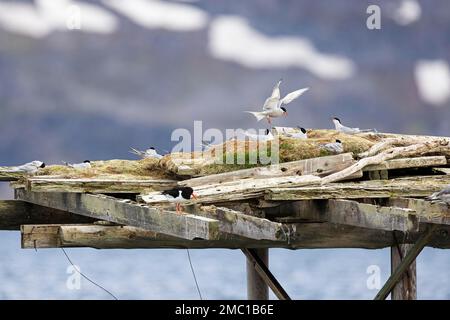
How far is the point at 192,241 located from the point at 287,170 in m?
1.66

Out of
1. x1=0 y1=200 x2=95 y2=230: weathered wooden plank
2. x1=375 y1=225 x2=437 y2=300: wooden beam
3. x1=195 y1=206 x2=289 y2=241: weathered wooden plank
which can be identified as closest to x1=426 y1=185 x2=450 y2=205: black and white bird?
x1=375 y1=225 x2=437 y2=300: wooden beam

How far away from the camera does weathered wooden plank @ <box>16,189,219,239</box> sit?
15.0m

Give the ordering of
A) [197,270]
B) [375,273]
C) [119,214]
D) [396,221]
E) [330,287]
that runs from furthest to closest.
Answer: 1. [197,270]
2. [330,287]
3. [375,273]
4. [119,214]
5. [396,221]

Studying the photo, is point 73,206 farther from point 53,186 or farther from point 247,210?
point 247,210

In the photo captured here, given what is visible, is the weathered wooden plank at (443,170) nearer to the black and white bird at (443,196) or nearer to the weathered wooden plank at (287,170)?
the weathered wooden plank at (287,170)

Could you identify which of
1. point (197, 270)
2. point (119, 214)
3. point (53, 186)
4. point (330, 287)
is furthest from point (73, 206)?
point (197, 270)

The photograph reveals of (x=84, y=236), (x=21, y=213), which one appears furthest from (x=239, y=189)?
(x=21, y=213)

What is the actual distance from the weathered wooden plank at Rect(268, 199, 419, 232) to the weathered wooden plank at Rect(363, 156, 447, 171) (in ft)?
4.53

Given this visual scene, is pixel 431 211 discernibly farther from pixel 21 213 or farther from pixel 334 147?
pixel 21 213

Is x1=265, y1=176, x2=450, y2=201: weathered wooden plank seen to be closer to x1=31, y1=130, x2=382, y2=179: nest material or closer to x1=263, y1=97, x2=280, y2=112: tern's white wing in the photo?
x1=31, y1=130, x2=382, y2=179: nest material

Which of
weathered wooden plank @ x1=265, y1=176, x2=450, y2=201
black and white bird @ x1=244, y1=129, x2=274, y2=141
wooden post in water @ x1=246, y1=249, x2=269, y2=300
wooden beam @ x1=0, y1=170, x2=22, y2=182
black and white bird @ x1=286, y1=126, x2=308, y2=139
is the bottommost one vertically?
wooden post in water @ x1=246, y1=249, x2=269, y2=300

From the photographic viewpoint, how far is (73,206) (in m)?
19.3
